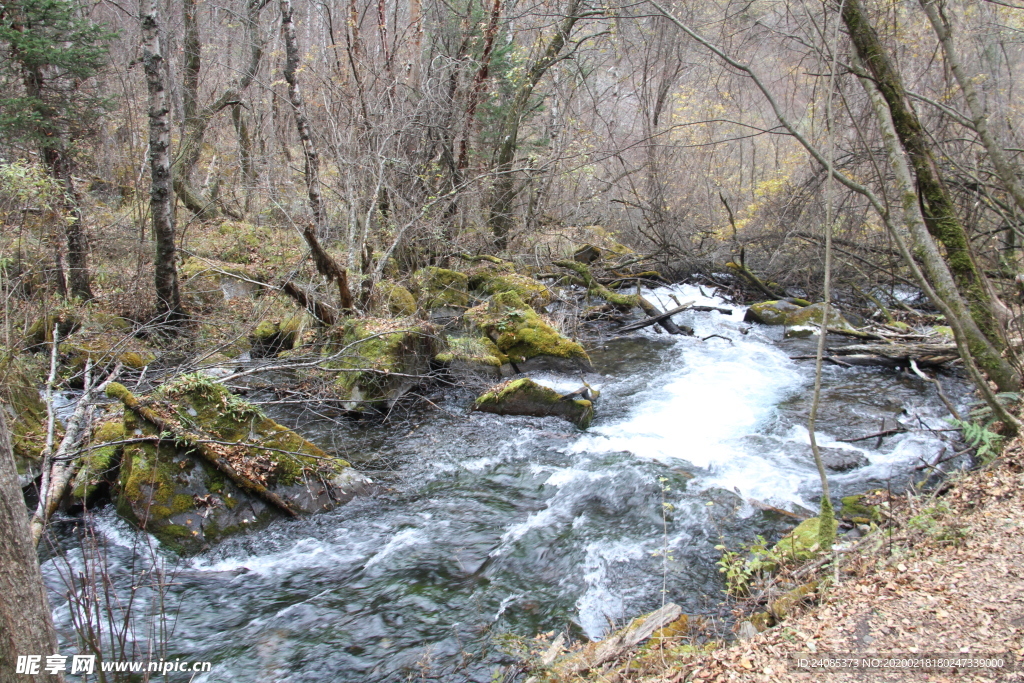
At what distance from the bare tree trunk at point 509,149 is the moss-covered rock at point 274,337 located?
503 cm

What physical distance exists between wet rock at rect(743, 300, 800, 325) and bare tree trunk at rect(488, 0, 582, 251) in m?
5.61

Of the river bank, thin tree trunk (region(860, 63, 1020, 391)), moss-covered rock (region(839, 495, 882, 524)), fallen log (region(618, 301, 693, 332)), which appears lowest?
moss-covered rock (region(839, 495, 882, 524))

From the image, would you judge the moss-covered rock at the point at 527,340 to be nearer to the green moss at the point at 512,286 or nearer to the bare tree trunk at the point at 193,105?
the green moss at the point at 512,286

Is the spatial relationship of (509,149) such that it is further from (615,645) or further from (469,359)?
(615,645)

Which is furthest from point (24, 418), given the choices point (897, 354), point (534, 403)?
point (897, 354)

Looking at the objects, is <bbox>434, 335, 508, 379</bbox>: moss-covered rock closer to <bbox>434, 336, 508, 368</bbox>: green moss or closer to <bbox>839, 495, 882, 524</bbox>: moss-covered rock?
<bbox>434, 336, 508, 368</bbox>: green moss

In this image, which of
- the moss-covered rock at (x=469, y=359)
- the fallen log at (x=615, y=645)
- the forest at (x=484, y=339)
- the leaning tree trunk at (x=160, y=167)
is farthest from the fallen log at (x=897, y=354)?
the leaning tree trunk at (x=160, y=167)

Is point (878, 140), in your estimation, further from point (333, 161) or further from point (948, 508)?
point (333, 161)

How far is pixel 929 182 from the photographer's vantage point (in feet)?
19.1

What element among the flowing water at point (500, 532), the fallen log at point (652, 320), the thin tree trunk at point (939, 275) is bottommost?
the flowing water at point (500, 532)

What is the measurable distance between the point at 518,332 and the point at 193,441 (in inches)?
215

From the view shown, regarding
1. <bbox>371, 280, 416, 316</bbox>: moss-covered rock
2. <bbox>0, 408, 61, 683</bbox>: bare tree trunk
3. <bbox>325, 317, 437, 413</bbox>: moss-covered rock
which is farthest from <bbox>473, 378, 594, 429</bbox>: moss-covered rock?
<bbox>0, 408, 61, 683</bbox>: bare tree trunk

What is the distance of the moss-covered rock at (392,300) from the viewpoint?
9.41 m

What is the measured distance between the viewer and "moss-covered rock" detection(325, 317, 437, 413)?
7719 millimetres
